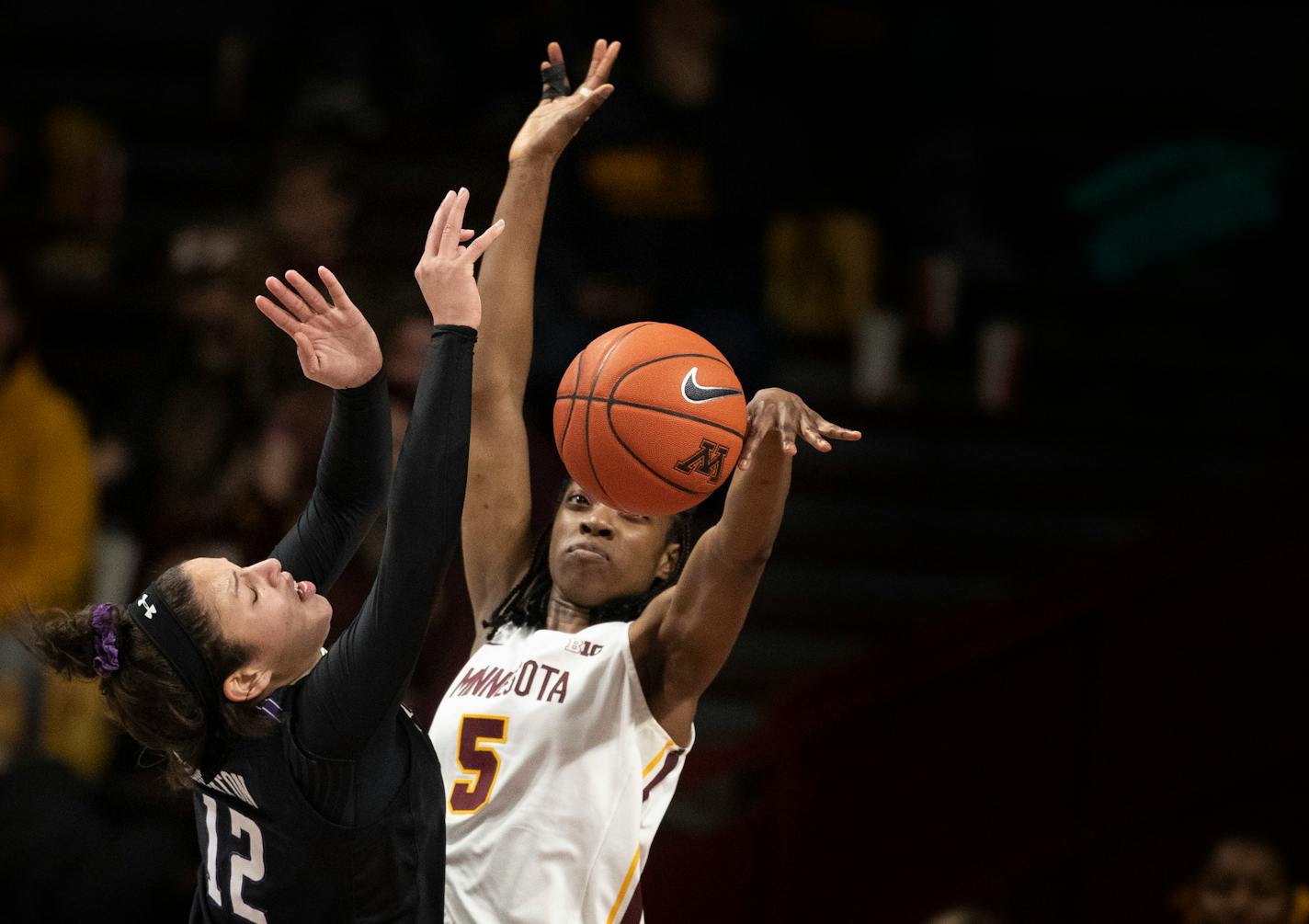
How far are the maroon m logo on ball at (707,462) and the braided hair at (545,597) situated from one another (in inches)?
19.8

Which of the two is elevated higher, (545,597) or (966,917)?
(545,597)

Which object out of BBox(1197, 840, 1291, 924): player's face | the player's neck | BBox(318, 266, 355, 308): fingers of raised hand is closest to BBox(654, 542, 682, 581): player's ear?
the player's neck

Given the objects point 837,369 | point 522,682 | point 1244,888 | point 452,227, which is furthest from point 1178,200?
point 452,227

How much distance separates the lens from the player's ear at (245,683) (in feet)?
9.40

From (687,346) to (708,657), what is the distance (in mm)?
585

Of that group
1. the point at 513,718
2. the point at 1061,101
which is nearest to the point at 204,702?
the point at 513,718

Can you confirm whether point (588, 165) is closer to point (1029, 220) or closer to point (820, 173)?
point (820, 173)

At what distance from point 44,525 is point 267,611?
3.43 meters

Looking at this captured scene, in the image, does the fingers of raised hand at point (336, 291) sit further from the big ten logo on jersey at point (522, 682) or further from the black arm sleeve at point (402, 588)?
the big ten logo on jersey at point (522, 682)

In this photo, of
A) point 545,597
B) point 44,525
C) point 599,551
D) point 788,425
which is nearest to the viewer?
point 788,425


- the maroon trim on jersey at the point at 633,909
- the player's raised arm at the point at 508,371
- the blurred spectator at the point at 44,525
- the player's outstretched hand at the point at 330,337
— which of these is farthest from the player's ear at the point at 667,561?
the blurred spectator at the point at 44,525

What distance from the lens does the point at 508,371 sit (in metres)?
3.82

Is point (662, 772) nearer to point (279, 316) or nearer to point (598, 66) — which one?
point (279, 316)

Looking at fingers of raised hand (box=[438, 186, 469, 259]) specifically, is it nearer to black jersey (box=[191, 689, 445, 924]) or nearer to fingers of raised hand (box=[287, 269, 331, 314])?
fingers of raised hand (box=[287, 269, 331, 314])
